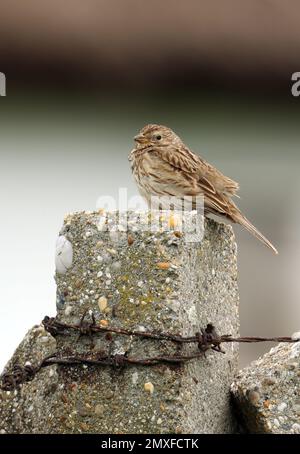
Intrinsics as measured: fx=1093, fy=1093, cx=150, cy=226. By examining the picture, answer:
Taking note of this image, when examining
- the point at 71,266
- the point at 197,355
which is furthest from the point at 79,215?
the point at 197,355

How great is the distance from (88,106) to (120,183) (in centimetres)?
54

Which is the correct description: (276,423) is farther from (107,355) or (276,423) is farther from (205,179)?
(205,179)

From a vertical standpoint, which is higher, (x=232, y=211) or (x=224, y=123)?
Result: (x=224, y=123)

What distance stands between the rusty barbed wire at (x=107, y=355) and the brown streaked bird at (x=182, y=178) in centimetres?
90

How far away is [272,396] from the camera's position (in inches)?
129

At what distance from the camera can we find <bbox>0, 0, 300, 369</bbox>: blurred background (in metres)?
4.68

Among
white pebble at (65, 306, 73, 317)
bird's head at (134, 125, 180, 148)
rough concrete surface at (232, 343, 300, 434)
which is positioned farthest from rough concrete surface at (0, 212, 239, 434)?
bird's head at (134, 125, 180, 148)

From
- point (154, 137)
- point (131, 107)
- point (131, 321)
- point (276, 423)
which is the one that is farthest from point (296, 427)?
point (131, 107)

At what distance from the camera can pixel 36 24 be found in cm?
449

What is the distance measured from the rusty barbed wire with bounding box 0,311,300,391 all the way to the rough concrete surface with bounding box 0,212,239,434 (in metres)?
0.02

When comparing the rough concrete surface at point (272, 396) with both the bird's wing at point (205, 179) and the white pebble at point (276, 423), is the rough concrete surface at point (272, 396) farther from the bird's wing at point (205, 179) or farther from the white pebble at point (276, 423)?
the bird's wing at point (205, 179)

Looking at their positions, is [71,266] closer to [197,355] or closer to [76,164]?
[197,355]

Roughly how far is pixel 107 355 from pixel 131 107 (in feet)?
7.54

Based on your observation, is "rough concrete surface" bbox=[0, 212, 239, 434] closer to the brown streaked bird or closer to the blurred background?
the brown streaked bird
